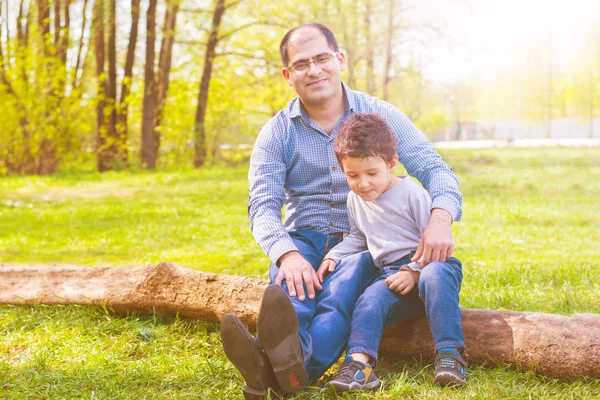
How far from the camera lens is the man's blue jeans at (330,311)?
305 cm

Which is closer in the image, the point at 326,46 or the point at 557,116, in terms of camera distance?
the point at 326,46

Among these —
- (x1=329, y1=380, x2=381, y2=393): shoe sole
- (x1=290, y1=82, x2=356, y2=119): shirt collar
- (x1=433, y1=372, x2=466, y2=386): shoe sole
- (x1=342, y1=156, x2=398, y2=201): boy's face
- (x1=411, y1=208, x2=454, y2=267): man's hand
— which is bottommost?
(x1=329, y1=380, x2=381, y2=393): shoe sole

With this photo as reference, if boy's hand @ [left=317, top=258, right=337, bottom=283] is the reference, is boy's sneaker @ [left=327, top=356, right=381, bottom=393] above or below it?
below

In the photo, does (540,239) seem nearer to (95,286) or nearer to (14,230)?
(95,286)

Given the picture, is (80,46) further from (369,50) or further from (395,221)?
(395,221)

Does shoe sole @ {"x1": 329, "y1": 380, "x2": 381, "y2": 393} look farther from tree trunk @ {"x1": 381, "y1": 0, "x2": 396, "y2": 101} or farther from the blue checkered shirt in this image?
tree trunk @ {"x1": 381, "y1": 0, "x2": 396, "y2": 101}

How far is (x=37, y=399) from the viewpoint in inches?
120

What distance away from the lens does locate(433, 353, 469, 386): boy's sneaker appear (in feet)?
9.63

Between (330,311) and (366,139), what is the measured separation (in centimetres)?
76

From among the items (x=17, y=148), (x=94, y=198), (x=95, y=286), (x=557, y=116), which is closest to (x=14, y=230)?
(x=94, y=198)

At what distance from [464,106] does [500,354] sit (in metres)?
60.6

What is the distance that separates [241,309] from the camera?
3.68m

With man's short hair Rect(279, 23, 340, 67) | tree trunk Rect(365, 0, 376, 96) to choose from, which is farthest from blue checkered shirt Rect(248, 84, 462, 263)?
tree trunk Rect(365, 0, 376, 96)

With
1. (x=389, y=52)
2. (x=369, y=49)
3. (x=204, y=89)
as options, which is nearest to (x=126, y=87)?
(x=204, y=89)
